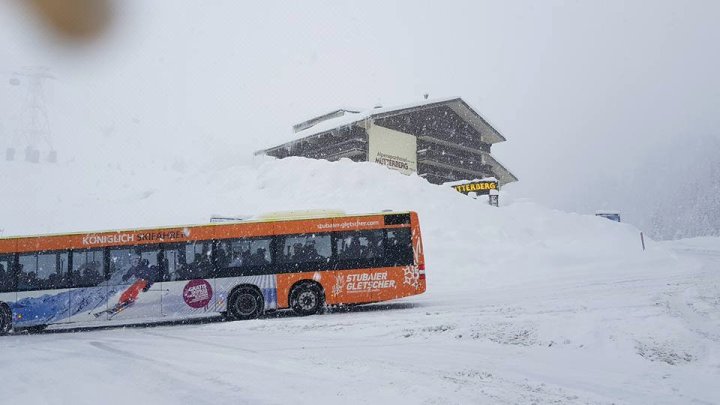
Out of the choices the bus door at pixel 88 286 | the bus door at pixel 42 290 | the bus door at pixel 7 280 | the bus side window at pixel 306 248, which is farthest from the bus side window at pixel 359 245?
the bus door at pixel 7 280

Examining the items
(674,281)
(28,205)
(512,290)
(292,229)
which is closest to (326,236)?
(292,229)

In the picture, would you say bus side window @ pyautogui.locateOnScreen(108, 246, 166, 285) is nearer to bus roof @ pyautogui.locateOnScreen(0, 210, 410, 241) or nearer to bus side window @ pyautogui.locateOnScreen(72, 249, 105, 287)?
bus side window @ pyautogui.locateOnScreen(72, 249, 105, 287)

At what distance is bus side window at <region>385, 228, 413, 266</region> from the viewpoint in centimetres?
1288

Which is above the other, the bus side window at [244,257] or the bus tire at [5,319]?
the bus side window at [244,257]

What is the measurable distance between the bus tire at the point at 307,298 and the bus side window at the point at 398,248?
6.45ft

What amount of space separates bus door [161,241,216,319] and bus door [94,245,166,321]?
0.67ft

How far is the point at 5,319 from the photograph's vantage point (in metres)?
12.6

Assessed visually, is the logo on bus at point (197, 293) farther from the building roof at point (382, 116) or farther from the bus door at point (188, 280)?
the building roof at point (382, 116)

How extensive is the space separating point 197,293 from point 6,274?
5.08 m

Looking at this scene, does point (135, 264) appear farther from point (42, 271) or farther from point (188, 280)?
point (42, 271)

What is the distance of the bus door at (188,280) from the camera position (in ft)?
41.1

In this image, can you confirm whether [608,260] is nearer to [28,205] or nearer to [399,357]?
[399,357]

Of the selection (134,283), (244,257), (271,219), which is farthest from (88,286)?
(271,219)

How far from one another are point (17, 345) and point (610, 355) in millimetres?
11031
